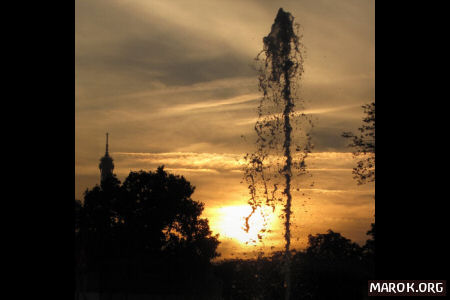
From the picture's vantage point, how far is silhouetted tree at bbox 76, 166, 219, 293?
170 ft

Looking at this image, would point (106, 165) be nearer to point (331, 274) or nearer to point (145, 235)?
point (145, 235)

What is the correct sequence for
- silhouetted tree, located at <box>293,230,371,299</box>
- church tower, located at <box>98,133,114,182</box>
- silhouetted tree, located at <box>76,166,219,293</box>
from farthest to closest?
church tower, located at <box>98,133,114,182</box>, silhouetted tree, located at <box>76,166,219,293</box>, silhouetted tree, located at <box>293,230,371,299</box>

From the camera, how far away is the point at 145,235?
183 ft

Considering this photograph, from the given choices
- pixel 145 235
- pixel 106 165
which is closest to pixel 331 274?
pixel 145 235

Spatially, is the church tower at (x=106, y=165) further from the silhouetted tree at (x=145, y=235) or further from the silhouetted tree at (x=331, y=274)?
the silhouetted tree at (x=331, y=274)

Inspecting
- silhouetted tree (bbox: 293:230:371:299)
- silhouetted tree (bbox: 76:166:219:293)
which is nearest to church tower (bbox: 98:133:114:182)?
silhouetted tree (bbox: 76:166:219:293)

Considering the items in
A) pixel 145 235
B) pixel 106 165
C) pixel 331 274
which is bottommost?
pixel 331 274

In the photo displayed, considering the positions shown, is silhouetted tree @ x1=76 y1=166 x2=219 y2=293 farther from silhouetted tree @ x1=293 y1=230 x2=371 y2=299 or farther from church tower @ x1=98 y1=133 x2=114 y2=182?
church tower @ x1=98 y1=133 x2=114 y2=182

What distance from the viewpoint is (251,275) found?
44.9 meters

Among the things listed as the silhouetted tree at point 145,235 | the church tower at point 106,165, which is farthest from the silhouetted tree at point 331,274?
the church tower at point 106,165
